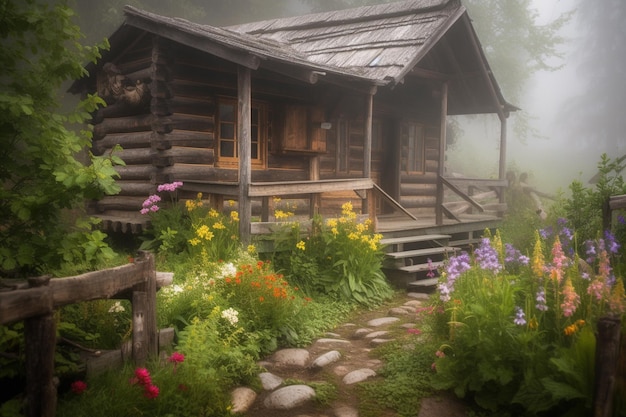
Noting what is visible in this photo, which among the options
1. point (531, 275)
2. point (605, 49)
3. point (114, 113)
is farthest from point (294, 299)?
point (605, 49)

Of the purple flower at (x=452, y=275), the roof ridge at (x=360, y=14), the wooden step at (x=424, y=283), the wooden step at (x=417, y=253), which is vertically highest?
the roof ridge at (x=360, y=14)

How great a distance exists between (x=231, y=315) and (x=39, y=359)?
91.3 inches

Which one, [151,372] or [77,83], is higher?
[77,83]

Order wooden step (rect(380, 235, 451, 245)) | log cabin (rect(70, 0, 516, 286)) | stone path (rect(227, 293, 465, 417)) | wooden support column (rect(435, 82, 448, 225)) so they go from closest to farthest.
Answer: stone path (rect(227, 293, 465, 417)) → log cabin (rect(70, 0, 516, 286)) → wooden step (rect(380, 235, 451, 245)) → wooden support column (rect(435, 82, 448, 225))

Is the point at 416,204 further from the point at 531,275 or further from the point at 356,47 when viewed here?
the point at 531,275

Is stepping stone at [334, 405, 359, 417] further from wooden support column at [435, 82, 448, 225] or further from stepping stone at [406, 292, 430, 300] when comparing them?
wooden support column at [435, 82, 448, 225]

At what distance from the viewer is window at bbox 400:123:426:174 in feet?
47.5

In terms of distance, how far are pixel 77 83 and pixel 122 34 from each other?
86.7 inches

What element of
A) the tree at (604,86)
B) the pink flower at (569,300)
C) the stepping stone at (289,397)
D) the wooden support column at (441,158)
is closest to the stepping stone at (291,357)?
the stepping stone at (289,397)

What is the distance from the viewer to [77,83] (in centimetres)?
1144

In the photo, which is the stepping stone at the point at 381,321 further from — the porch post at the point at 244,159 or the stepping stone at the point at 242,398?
the stepping stone at the point at 242,398

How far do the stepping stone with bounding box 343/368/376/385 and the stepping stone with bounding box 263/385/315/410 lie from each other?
1.50 ft

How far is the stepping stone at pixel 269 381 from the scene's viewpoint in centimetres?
490

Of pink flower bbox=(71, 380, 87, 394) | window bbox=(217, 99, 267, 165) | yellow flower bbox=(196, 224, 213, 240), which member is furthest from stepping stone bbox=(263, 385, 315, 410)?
window bbox=(217, 99, 267, 165)
